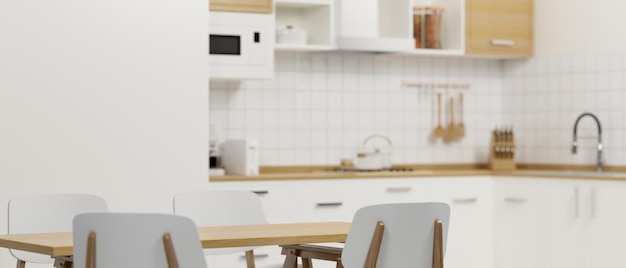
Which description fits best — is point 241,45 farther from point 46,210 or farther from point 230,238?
point 230,238

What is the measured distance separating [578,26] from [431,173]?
4.36 feet

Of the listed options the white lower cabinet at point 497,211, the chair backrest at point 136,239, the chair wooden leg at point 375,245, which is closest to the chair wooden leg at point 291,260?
the chair wooden leg at point 375,245

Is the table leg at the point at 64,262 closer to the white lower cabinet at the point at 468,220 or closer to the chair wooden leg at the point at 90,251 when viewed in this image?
the chair wooden leg at the point at 90,251

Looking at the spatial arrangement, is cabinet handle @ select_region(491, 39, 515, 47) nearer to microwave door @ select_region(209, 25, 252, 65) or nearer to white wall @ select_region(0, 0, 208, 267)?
microwave door @ select_region(209, 25, 252, 65)

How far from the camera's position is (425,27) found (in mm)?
6410

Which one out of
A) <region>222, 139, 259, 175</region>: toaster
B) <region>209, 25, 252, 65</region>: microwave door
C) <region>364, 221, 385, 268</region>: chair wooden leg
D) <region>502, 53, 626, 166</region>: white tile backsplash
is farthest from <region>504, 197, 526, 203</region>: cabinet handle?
<region>364, 221, 385, 268</region>: chair wooden leg

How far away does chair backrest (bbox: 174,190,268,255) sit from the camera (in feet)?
13.6

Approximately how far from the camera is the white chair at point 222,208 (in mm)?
4141

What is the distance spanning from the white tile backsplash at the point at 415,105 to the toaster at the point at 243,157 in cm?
28

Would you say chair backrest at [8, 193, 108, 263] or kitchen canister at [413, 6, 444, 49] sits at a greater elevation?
kitchen canister at [413, 6, 444, 49]

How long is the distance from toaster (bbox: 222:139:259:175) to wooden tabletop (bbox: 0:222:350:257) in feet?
6.43

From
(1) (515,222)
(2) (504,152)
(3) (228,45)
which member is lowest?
(1) (515,222)

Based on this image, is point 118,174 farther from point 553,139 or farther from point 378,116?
point 553,139

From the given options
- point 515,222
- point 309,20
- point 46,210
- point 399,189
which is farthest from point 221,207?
point 515,222
